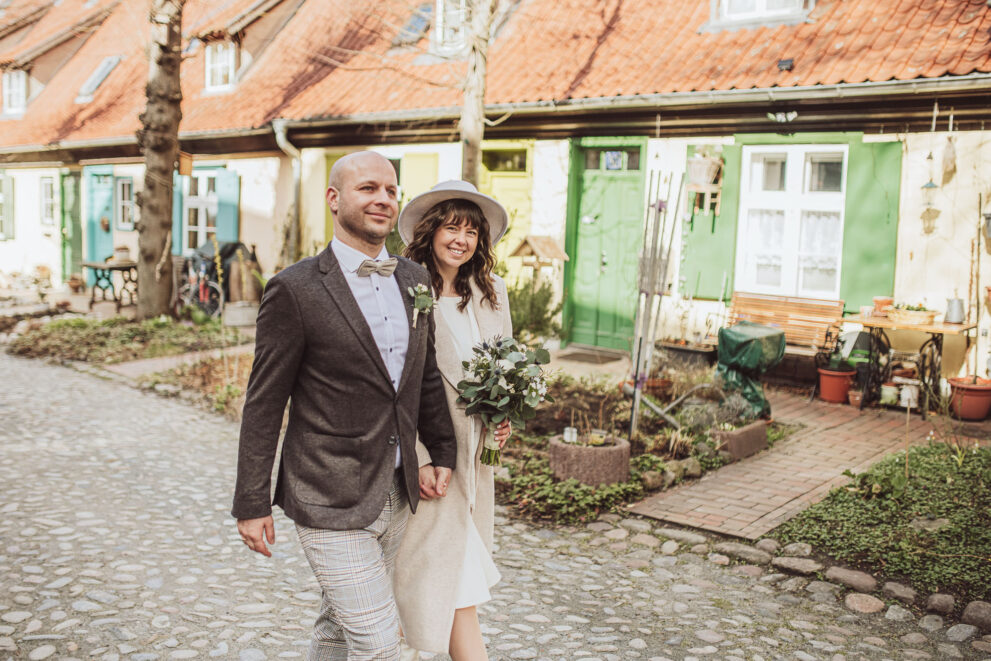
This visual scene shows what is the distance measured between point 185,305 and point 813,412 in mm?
10144

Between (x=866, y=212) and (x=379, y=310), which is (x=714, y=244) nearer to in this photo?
(x=866, y=212)

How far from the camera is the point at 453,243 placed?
122 inches

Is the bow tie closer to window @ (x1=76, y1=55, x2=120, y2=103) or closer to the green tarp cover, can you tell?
the green tarp cover

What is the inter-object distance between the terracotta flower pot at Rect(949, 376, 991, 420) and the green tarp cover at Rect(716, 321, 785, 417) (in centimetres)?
190

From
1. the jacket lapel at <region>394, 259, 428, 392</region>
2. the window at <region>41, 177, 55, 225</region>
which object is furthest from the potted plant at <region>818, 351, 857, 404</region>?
the window at <region>41, 177, 55, 225</region>

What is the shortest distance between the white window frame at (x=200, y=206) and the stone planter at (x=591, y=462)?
1270cm

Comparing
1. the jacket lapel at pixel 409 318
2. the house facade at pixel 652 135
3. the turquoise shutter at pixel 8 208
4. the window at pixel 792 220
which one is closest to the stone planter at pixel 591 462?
the house facade at pixel 652 135

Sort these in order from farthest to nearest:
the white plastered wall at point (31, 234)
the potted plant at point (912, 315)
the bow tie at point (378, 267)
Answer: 1. the white plastered wall at point (31, 234)
2. the potted plant at point (912, 315)
3. the bow tie at point (378, 267)

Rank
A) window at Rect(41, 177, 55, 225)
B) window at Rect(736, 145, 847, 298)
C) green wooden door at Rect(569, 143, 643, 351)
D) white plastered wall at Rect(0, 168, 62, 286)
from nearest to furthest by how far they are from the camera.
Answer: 1. window at Rect(736, 145, 847, 298)
2. green wooden door at Rect(569, 143, 643, 351)
3. white plastered wall at Rect(0, 168, 62, 286)
4. window at Rect(41, 177, 55, 225)

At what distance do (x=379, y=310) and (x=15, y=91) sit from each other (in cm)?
2445

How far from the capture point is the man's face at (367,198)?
100 inches

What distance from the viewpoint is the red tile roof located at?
935 centimetres

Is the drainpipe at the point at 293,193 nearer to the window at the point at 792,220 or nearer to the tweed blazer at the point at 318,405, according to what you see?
the window at the point at 792,220

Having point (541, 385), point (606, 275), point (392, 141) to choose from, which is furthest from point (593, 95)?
point (541, 385)
